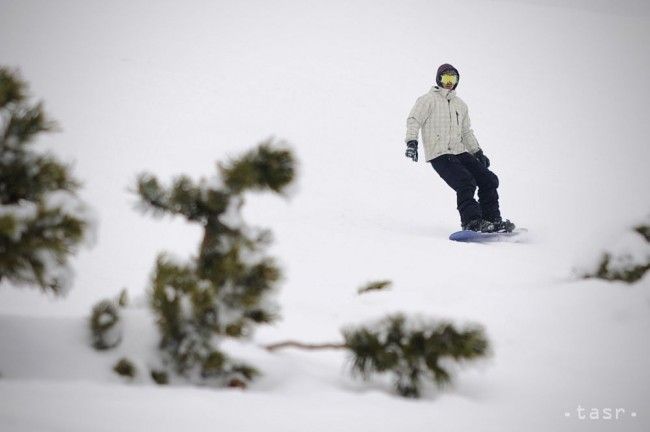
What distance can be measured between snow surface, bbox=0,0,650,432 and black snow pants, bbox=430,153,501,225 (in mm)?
550

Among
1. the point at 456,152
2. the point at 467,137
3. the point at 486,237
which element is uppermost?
the point at 467,137

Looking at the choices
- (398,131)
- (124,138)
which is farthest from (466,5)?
(124,138)

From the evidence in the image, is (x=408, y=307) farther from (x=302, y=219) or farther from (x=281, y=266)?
(x=302, y=219)

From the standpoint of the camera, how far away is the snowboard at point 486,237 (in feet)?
20.0

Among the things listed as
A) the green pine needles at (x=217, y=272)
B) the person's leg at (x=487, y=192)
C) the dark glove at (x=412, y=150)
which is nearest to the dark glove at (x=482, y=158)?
the person's leg at (x=487, y=192)

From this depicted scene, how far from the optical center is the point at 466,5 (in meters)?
36.2

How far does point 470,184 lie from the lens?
20.8 ft

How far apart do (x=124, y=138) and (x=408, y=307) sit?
248 inches

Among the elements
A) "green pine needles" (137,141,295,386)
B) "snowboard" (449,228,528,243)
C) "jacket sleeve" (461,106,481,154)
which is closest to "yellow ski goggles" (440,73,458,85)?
"jacket sleeve" (461,106,481,154)

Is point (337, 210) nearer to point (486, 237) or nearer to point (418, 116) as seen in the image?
point (418, 116)

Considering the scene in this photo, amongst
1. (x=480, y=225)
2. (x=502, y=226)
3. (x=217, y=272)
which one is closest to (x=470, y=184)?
(x=480, y=225)

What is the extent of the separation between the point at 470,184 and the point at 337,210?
1.80m

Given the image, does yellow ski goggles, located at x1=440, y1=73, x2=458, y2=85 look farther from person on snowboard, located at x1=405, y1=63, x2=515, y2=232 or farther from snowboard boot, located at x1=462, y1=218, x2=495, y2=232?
snowboard boot, located at x1=462, y1=218, x2=495, y2=232

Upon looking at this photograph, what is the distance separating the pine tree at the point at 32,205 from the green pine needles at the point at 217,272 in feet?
1.00
